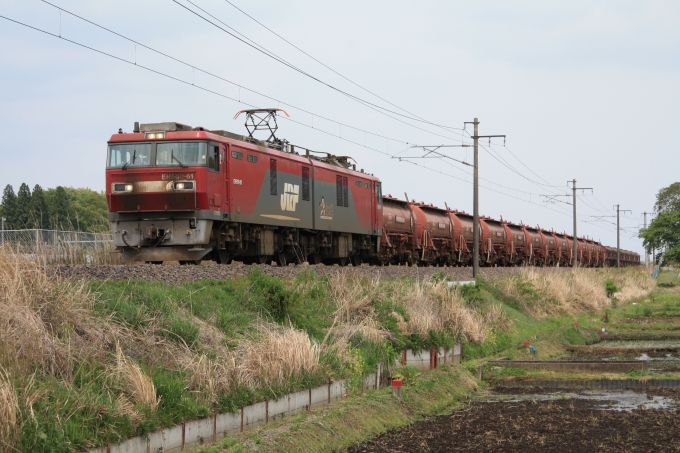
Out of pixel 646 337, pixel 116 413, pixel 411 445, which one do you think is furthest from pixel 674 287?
pixel 116 413

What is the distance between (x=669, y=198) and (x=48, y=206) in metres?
79.4

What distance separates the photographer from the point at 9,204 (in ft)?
196

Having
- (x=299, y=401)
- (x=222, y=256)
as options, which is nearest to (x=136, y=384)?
(x=299, y=401)

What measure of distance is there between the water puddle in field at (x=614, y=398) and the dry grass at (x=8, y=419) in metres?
10.8

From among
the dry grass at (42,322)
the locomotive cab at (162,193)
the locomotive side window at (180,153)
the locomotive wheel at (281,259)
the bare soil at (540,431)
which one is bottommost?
the bare soil at (540,431)

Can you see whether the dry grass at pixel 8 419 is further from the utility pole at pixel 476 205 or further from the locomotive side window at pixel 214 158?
the utility pole at pixel 476 205

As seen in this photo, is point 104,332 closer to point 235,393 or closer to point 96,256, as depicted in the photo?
point 235,393

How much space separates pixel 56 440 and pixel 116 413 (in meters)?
0.96

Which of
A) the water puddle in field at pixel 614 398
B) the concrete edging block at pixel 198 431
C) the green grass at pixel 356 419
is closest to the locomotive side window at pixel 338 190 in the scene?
the green grass at pixel 356 419

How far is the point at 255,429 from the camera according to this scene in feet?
37.0

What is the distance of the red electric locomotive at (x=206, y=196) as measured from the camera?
21375 millimetres

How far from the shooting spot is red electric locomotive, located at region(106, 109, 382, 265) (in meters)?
21.4

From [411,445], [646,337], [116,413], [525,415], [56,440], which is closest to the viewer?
[56,440]

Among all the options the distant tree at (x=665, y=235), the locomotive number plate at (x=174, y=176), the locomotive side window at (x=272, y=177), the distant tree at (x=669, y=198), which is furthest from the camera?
the distant tree at (x=669, y=198)
